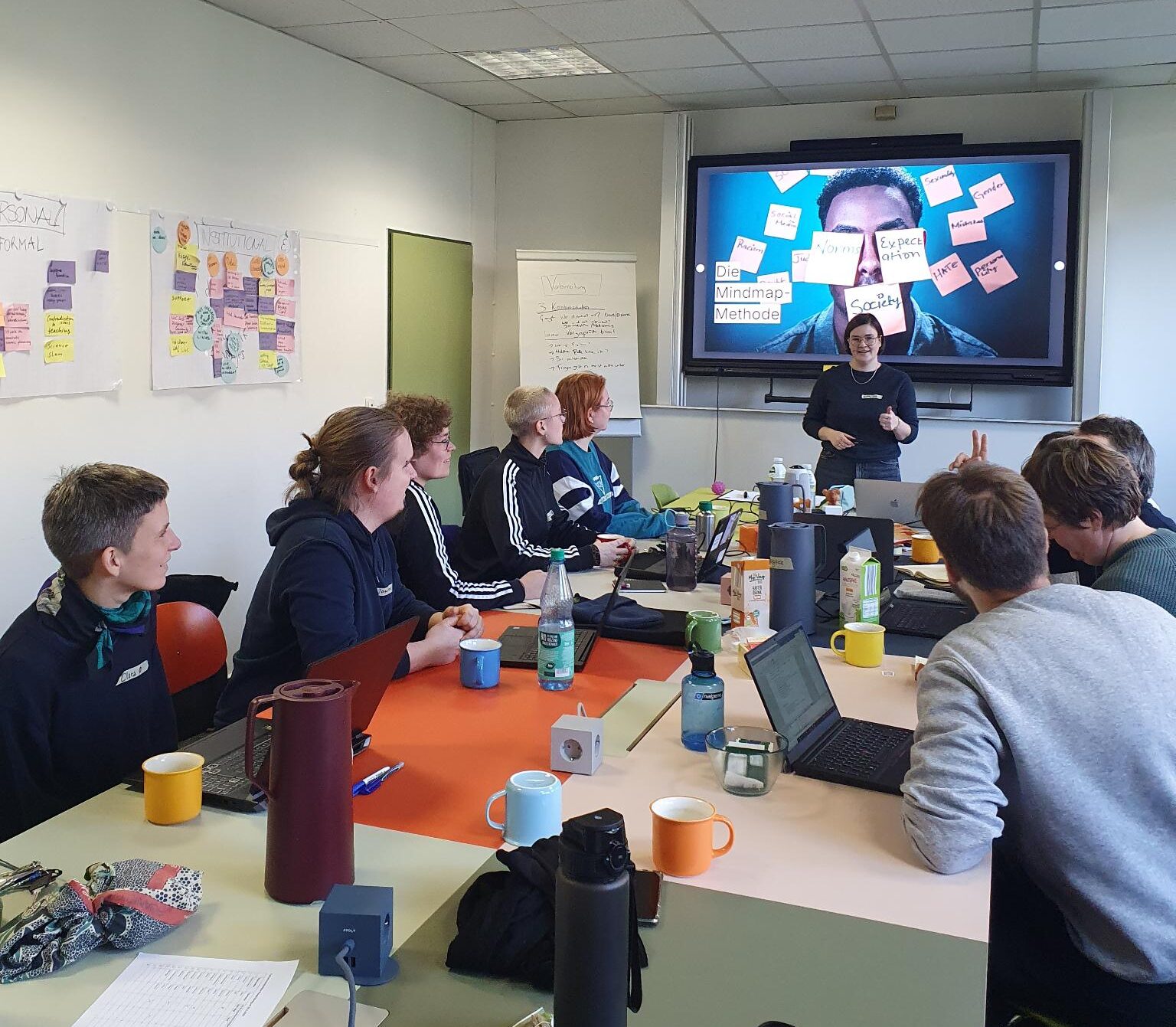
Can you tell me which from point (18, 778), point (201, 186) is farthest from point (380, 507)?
point (201, 186)

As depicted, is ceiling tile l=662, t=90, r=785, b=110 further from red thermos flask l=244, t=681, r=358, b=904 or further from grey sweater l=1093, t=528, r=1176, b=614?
red thermos flask l=244, t=681, r=358, b=904

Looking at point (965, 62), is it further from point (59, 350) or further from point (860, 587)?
point (59, 350)

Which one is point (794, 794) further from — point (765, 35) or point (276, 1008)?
point (765, 35)

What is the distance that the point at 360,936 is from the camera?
4.09 ft

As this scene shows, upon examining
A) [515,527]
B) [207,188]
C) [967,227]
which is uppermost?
[967,227]

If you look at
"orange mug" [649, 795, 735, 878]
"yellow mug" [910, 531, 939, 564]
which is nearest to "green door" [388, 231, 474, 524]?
"yellow mug" [910, 531, 939, 564]

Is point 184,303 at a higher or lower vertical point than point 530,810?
higher

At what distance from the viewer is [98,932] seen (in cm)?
128

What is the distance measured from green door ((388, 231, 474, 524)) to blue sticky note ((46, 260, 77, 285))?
2210mm

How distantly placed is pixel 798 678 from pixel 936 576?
5.17ft

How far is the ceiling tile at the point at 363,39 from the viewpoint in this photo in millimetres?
5082

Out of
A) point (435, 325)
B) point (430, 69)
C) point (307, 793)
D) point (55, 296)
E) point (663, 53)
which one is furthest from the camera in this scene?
point (435, 325)

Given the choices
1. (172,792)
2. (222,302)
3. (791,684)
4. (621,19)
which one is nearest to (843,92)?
(621,19)

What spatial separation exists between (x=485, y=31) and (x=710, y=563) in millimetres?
3030
